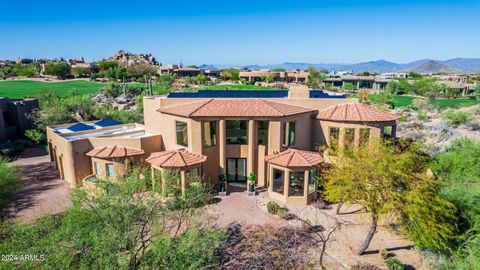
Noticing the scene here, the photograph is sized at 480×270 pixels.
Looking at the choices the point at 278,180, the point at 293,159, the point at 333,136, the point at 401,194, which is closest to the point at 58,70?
the point at 278,180

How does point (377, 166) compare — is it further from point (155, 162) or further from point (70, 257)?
point (155, 162)

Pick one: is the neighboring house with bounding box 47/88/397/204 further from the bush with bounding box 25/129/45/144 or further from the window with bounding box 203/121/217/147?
the bush with bounding box 25/129/45/144

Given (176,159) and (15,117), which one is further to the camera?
(15,117)

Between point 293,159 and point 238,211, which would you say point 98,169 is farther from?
point 293,159

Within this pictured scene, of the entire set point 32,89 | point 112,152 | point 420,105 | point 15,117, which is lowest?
point 420,105

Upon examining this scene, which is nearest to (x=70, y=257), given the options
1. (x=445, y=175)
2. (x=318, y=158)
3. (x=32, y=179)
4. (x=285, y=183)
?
(x=285, y=183)

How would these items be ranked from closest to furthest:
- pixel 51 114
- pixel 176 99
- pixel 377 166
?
pixel 377 166 → pixel 176 99 → pixel 51 114

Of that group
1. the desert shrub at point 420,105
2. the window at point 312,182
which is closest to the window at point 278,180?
the window at point 312,182

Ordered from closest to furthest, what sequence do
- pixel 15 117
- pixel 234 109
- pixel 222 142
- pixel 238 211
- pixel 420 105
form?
1. pixel 238 211
2. pixel 222 142
3. pixel 234 109
4. pixel 15 117
5. pixel 420 105
